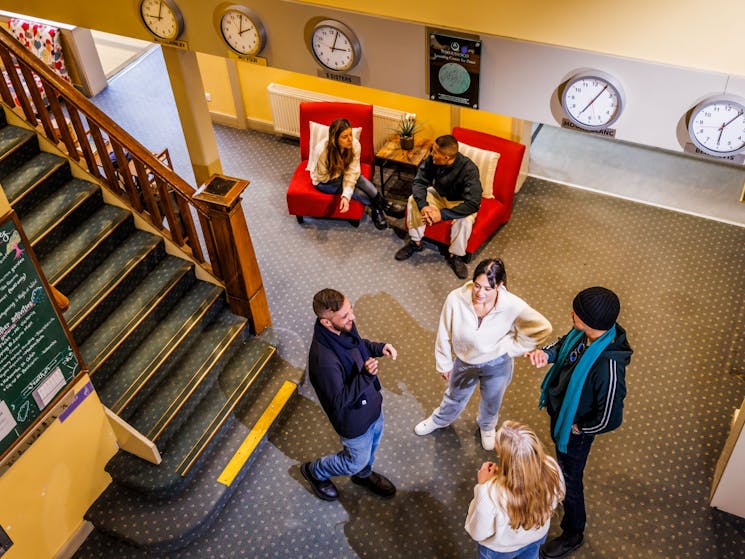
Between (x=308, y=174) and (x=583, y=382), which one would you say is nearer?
(x=583, y=382)

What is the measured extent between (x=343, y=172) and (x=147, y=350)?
103 inches

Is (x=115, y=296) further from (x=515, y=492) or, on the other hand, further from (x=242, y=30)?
(x=515, y=492)

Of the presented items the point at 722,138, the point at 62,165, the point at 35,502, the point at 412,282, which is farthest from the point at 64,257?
the point at 722,138

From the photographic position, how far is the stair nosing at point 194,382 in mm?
4930

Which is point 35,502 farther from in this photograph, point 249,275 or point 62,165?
point 62,165

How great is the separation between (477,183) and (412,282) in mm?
1088

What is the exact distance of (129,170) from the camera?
5.26 m

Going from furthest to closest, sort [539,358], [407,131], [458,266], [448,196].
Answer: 1. [407,131]
2. [458,266]
3. [448,196]
4. [539,358]

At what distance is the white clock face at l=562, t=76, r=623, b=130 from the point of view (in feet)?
15.3

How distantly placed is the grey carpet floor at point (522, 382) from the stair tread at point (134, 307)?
3.53ft

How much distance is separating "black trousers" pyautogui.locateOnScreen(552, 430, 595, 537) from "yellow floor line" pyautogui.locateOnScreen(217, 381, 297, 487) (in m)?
2.07

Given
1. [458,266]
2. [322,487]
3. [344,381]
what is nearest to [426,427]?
[322,487]

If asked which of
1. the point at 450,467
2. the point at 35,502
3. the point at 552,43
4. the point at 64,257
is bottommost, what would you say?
the point at 450,467

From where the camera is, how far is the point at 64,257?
201 inches
